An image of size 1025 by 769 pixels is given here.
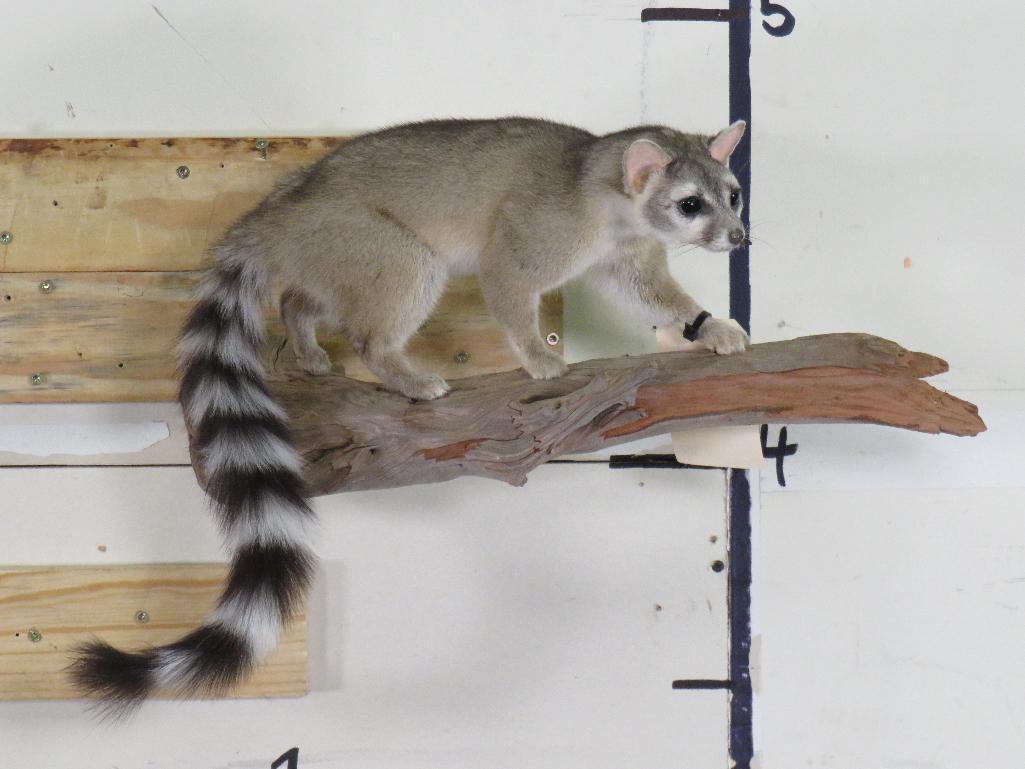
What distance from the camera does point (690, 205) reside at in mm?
1797

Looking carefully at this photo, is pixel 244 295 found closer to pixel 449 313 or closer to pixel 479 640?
pixel 449 313

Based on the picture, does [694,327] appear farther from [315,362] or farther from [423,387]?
[315,362]

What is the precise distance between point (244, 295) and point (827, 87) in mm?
1483

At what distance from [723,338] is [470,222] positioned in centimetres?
58

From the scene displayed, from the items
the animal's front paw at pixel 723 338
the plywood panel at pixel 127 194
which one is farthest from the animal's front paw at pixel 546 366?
the plywood panel at pixel 127 194

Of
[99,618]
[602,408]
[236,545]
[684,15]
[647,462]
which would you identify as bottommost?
[99,618]

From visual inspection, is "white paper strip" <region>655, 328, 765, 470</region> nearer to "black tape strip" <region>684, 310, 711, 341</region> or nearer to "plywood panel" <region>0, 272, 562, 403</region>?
"black tape strip" <region>684, 310, 711, 341</region>

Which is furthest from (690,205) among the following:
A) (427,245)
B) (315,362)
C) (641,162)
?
(315,362)

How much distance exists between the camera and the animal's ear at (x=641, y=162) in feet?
5.74

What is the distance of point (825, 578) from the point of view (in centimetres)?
219

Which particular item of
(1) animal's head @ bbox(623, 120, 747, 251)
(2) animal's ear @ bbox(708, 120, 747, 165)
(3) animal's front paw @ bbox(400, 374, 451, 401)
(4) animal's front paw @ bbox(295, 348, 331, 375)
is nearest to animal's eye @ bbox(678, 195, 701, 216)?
(1) animal's head @ bbox(623, 120, 747, 251)

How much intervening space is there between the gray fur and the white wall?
30 cm

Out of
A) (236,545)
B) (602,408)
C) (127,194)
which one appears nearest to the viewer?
(236,545)

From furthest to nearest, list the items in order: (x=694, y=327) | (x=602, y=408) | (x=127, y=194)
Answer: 1. (x=127, y=194)
2. (x=694, y=327)
3. (x=602, y=408)
